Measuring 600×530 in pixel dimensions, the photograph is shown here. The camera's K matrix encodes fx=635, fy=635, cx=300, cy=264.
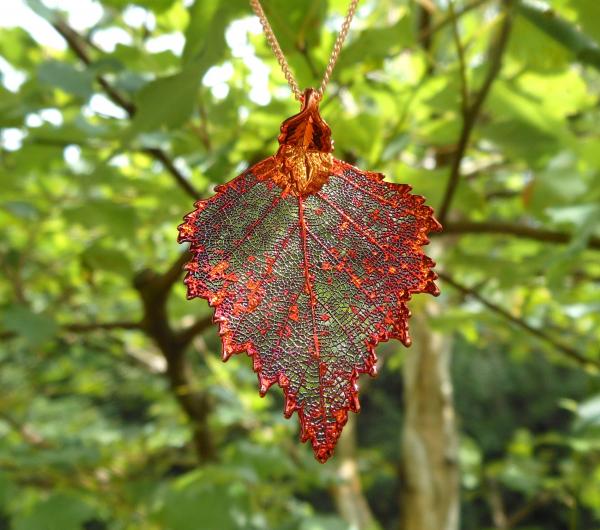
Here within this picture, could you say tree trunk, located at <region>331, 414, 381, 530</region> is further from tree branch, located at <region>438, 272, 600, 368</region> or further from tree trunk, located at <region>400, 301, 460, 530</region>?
tree branch, located at <region>438, 272, 600, 368</region>

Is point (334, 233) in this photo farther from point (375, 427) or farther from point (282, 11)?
point (375, 427)

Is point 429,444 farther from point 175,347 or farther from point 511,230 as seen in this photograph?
point 511,230

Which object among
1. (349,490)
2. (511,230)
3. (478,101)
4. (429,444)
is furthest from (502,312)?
(349,490)

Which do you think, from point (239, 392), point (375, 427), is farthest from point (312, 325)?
point (375, 427)

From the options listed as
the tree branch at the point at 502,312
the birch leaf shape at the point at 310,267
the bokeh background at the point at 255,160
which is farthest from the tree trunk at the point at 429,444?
the birch leaf shape at the point at 310,267

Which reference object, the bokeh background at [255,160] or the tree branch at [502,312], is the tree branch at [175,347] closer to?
the bokeh background at [255,160]
